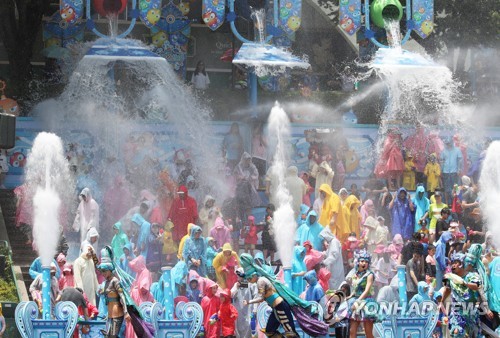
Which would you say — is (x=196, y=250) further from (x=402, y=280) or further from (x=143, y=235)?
(x=402, y=280)

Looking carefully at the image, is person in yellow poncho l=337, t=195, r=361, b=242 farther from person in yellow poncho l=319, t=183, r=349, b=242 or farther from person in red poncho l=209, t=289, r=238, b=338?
person in red poncho l=209, t=289, r=238, b=338

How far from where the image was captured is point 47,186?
26.3m

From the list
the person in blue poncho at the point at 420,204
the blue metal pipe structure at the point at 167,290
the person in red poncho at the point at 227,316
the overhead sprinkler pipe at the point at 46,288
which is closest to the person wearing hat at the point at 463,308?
the person in red poncho at the point at 227,316

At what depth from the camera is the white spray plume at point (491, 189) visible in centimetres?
2702

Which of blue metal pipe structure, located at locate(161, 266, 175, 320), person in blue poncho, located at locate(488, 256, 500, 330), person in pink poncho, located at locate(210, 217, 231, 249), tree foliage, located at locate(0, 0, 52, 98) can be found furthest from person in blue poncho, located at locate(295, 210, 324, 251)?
tree foliage, located at locate(0, 0, 52, 98)

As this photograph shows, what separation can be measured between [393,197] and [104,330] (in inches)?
358

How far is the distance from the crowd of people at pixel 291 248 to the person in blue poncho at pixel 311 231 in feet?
0.08

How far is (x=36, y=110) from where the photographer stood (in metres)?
28.8

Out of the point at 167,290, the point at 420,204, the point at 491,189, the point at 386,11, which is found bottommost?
the point at 167,290

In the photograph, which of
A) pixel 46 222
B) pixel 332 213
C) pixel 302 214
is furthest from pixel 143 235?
pixel 332 213

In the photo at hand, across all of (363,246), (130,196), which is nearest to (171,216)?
(130,196)

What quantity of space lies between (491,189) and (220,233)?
668cm

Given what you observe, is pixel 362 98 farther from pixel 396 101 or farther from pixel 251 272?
pixel 251 272

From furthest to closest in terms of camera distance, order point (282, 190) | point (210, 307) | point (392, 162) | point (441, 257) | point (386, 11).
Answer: point (386, 11) → point (392, 162) → point (282, 190) → point (441, 257) → point (210, 307)
